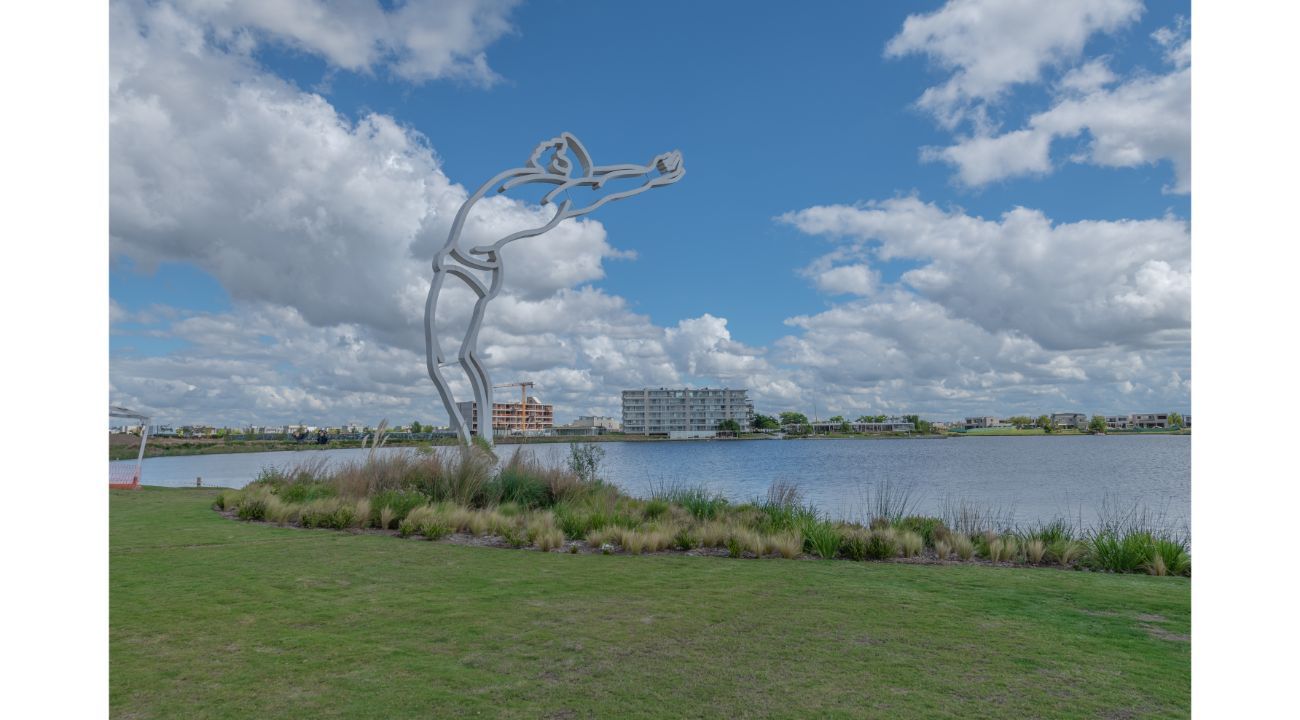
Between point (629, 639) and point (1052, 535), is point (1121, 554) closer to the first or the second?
point (1052, 535)

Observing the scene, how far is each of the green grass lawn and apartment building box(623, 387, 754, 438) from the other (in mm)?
86715

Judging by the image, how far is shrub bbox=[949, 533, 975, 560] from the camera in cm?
813

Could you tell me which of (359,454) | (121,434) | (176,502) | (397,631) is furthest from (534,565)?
(121,434)

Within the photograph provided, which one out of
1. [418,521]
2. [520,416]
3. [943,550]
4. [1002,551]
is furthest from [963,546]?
[520,416]

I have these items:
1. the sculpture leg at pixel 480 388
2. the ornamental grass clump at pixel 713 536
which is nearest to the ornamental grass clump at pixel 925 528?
the ornamental grass clump at pixel 713 536

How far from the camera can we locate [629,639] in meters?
4.39

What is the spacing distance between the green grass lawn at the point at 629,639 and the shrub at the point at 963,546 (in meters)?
0.94

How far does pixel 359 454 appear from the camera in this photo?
13789 millimetres

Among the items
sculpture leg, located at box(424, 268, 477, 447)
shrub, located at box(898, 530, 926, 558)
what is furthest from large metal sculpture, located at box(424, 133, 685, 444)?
shrub, located at box(898, 530, 926, 558)

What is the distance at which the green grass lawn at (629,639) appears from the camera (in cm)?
342

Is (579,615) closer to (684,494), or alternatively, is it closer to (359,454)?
(684,494)

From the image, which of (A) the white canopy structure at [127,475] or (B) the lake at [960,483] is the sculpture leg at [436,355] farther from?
(A) the white canopy structure at [127,475]

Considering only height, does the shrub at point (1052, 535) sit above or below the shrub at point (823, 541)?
below

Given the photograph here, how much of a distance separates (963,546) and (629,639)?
5.31 metres
